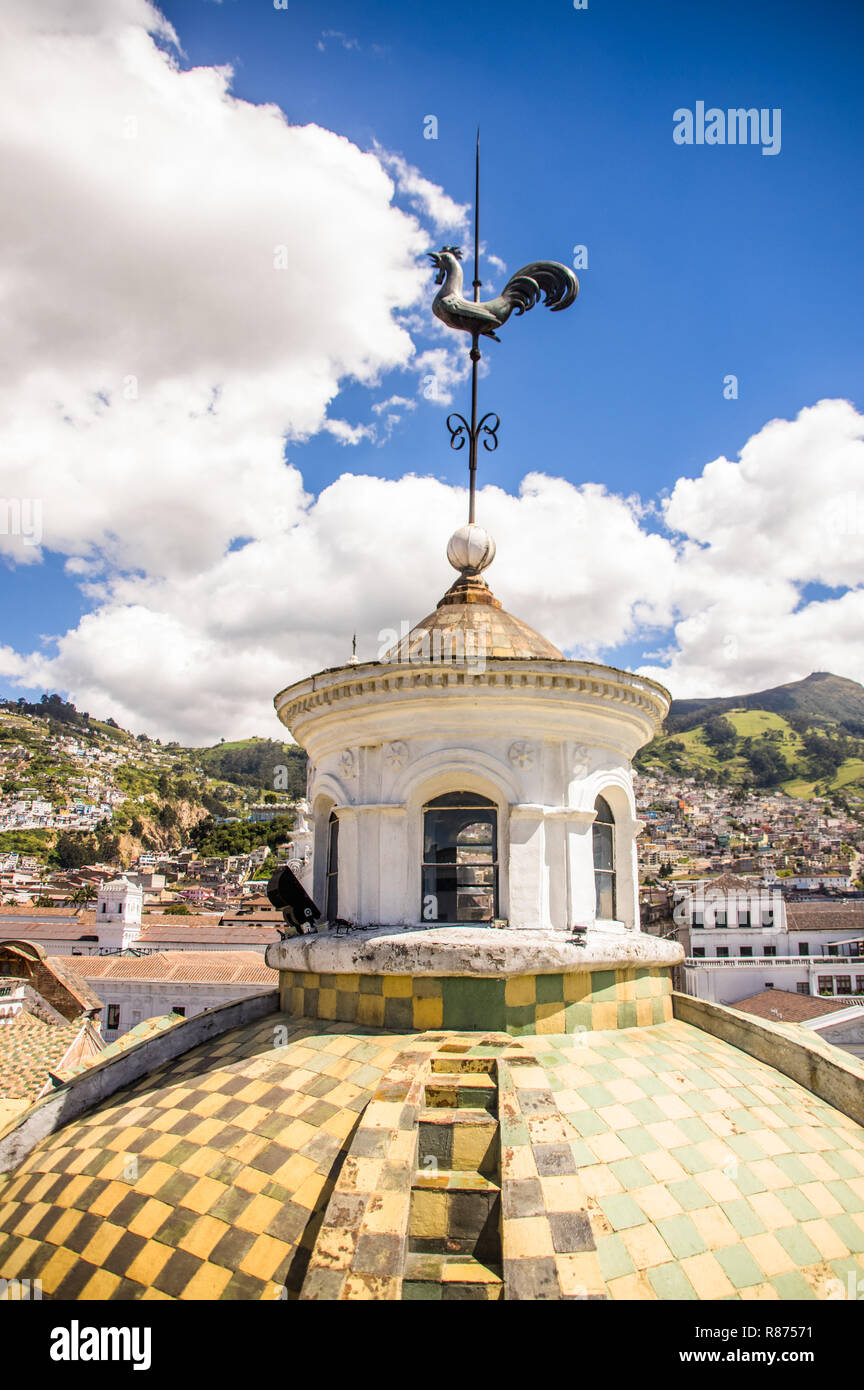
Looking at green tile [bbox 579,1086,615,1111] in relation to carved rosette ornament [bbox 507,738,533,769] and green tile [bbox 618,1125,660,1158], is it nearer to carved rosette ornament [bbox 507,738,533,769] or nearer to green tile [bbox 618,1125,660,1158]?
green tile [bbox 618,1125,660,1158]

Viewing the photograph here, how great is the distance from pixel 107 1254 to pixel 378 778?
5.19 metres

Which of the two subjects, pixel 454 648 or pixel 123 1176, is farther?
pixel 454 648

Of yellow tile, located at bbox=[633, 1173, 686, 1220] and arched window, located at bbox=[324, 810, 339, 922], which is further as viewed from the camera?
arched window, located at bbox=[324, 810, 339, 922]

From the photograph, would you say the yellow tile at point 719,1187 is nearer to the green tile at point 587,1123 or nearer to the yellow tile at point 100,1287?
the green tile at point 587,1123

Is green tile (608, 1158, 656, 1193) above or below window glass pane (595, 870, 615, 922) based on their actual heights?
below

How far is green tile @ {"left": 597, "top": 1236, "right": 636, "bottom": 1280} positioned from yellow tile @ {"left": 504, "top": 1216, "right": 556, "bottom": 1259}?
0.56m

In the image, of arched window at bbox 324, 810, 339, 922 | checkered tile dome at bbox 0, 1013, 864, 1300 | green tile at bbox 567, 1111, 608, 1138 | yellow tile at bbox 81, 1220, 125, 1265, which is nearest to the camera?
checkered tile dome at bbox 0, 1013, 864, 1300

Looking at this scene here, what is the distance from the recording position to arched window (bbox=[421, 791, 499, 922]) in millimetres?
10219

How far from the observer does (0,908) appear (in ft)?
319

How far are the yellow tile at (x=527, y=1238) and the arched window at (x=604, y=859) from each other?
5195 mm

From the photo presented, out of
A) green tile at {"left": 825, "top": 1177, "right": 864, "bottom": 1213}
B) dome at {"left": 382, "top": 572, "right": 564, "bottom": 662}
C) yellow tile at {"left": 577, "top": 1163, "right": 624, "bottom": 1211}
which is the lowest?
green tile at {"left": 825, "top": 1177, "right": 864, "bottom": 1213}

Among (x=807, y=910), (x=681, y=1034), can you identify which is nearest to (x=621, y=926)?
(x=681, y=1034)

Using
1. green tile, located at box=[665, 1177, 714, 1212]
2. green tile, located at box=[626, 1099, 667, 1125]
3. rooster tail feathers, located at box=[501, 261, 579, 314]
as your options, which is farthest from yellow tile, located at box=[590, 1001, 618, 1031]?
rooster tail feathers, located at box=[501, 261, 579, 314]

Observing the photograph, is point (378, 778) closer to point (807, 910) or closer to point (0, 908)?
point (807, 910)
